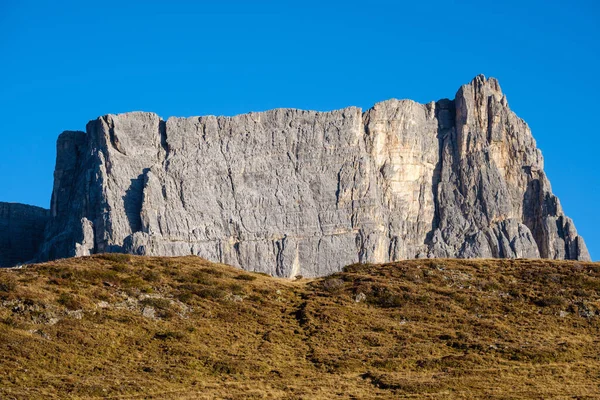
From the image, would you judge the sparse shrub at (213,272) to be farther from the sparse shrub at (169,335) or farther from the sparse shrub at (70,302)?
the sparse shrub at (169,335)

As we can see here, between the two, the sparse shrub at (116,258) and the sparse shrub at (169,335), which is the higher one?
the sparse shrub at (116,258)

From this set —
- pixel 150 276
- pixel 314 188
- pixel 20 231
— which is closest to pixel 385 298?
pixel 150 276

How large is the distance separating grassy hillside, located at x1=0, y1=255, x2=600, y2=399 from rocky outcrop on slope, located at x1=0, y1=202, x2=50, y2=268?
6580 cm

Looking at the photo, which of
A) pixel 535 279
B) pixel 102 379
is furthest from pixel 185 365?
pixel 535 279

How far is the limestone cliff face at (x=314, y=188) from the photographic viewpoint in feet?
436

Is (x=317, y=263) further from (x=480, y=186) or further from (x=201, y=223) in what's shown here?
(x=480, y=186)

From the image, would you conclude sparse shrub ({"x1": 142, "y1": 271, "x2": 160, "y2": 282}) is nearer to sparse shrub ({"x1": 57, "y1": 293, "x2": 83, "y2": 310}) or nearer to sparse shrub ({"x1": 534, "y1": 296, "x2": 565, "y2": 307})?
sparse shrub ({"x1": 57, "y1": 293, "x2": 83, "y2": 310})

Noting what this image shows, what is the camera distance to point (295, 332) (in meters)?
65.9

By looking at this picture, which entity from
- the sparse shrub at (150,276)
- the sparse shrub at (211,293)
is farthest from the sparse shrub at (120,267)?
the sparse shrub at (211,293)

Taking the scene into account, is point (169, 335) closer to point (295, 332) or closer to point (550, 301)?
point (295, 332)

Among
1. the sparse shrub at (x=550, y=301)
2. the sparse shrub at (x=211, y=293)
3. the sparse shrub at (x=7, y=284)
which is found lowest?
the sparse shrub at (x=7, y=284)

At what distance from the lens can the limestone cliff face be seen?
132875 mm

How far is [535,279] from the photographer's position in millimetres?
78062

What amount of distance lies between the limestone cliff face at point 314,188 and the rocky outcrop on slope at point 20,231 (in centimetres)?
462
